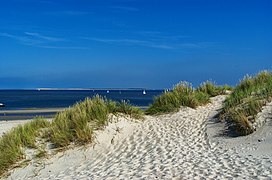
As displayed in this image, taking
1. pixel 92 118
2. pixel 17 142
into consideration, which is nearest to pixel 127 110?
pixel 92 118

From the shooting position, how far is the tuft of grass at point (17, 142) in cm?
1220

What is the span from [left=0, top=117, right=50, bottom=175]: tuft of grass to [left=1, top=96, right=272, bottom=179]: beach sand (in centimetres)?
48

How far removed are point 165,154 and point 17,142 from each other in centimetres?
484

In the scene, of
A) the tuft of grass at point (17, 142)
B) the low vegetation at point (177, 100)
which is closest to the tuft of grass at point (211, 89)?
the low vegetation at point (177, 100)

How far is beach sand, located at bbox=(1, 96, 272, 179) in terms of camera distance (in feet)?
31.3

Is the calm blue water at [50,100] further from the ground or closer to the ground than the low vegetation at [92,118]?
further from the ground

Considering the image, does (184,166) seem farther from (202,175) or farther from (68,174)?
(68,174)

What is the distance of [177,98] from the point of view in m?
17.5

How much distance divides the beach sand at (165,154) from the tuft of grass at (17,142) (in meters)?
0.48

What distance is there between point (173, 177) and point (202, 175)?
64cm

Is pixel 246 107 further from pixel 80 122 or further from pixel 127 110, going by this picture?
pixel 80 122

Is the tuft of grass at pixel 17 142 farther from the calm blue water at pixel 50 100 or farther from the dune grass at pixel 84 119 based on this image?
the calm blue water at pixel 50 100

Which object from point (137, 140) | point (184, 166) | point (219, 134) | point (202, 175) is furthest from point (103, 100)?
point (202, 175)

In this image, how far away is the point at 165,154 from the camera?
11.6 metres
